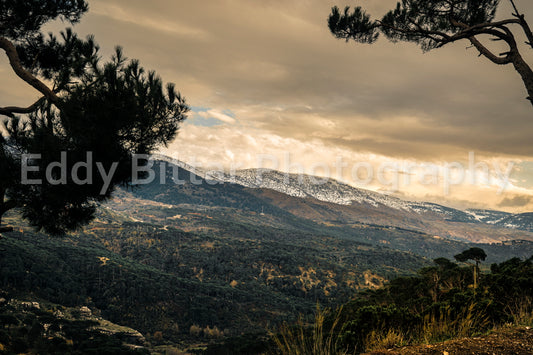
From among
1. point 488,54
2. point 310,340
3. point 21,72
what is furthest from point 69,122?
point 488,54

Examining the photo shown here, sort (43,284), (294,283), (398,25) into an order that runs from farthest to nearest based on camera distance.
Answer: (294,283)
(43,284)
(398,25)

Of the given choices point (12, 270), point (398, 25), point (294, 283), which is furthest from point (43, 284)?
point (398, 25)

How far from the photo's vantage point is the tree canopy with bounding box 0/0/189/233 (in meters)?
7.72

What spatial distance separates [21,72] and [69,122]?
1408 mm

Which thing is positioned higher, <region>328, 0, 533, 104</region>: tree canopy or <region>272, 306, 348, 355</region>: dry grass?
<region>328, 0, 533, 104</region>: tree canopy

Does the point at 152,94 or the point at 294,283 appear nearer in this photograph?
the point at 152,94

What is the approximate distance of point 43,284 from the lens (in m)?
95.8

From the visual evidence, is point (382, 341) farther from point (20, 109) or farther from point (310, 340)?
point (20, 109)

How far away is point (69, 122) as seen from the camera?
7621 millimetres

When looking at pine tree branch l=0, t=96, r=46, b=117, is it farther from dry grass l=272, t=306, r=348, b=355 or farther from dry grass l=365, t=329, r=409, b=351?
dry grass l=365, t=329, r=409, b=351

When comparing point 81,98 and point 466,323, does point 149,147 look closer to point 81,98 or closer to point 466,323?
point 81,98

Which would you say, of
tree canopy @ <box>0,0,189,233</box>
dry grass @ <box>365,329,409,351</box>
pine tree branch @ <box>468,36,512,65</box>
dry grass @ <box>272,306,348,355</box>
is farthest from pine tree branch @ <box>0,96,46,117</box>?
pine tree branch @ <box>468,36,512,65</box>

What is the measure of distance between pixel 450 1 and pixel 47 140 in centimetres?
1219

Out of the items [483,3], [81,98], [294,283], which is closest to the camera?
[81,98]
